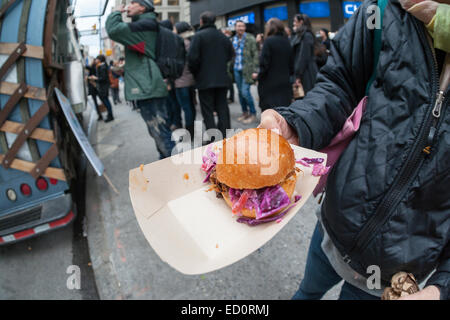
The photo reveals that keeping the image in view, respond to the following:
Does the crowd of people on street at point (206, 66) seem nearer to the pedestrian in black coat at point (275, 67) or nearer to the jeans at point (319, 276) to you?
the pedestrian in black coat at point (275, 67)

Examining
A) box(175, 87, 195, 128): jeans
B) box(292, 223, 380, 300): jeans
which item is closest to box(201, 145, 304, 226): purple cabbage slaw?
box(292, 223, 380, 300): jeans

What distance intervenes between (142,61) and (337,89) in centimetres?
304

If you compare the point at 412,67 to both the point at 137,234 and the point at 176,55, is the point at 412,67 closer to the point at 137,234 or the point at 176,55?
the point at 137,234

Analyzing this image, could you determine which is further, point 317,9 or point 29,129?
point 317,9

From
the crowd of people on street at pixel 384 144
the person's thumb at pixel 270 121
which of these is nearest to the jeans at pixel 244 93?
the crowd of people on street at pixel 384 144

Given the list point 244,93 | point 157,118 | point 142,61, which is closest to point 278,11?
point 244,93

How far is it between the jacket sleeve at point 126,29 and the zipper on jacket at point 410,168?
10.5 feet

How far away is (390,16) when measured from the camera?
106 cm

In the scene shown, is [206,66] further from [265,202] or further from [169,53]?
[265,202]

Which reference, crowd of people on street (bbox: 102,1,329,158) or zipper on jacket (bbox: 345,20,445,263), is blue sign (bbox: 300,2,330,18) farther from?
zipper on jacket (bbox: 345,20,445,263)

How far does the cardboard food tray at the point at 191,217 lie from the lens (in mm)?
951

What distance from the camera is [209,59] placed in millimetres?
4367

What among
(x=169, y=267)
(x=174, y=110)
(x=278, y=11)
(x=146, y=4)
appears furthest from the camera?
(x=278, y=11)
